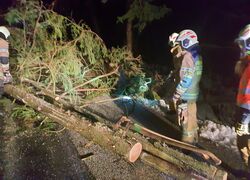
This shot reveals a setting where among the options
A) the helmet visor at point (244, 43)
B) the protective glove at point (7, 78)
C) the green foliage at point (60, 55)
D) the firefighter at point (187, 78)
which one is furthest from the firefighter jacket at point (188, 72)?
the protective glove at point (7, 78)

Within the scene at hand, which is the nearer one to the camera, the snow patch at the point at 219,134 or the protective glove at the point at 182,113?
the protective glove at the point at 182,113

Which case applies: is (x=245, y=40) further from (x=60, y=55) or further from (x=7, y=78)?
(x=7, y=78)

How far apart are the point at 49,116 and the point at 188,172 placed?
2662 millimetres

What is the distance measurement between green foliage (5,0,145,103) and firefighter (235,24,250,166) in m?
3.13

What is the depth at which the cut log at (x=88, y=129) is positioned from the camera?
191 inches

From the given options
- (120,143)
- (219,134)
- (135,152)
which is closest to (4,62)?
(120,143)

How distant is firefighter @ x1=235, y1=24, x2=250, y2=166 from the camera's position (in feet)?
14.6

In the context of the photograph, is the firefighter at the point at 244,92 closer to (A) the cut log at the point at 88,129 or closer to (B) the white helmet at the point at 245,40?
(B) the white helmet at the point at 245,40

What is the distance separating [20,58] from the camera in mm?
6961

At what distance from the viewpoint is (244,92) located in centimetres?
451

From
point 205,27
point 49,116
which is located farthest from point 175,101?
point 205,27

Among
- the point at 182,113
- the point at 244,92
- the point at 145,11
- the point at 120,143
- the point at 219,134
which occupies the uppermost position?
the point at 145,11

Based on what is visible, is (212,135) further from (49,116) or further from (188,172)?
(49,116)

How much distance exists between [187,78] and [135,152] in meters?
1.39
